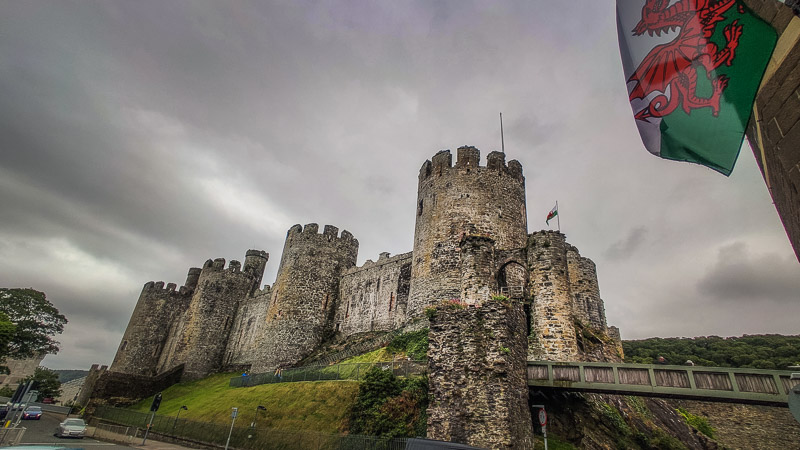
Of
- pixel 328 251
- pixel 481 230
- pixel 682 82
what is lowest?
pixel 682 82

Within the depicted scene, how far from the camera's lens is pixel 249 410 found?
61.5 ft

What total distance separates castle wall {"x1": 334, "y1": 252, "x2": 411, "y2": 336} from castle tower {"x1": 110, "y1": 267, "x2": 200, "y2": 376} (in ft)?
82.5

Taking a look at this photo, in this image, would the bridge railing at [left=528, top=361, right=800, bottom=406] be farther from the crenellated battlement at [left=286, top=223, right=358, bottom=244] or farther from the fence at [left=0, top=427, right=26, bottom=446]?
the crenellated battlement at [left=286, top=223, right=358, bottom=244]

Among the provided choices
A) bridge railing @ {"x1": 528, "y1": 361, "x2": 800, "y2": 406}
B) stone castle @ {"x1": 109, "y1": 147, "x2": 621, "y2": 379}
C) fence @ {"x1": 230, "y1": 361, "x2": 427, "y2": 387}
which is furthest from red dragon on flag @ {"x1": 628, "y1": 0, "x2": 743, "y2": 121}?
stone castle @ {"x1": 109, "y1": 147, "x2": 621, "y2": 379}

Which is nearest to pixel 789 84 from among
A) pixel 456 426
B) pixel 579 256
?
pixel 456 426

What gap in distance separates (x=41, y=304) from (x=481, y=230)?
1700 inches

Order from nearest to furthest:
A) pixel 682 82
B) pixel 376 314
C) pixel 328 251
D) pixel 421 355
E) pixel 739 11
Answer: pixel 739 11 < pixel 682 82 < pixel 421 355 < pixel 376 314 < pixel 328 251

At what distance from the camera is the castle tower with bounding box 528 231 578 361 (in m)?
16.3

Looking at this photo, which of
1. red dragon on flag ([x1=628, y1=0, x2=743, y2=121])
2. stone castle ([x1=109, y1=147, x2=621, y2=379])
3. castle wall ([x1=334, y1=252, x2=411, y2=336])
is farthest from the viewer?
castle wall ([x1=334, y1=252, x2=411, y2=336])

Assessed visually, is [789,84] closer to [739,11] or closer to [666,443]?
[739,11]

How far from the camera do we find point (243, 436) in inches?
645

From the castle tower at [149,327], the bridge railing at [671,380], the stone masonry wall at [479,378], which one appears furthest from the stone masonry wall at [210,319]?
the bridge railing at [671,380]

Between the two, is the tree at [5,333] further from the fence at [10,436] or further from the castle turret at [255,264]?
the fence at [10,436]

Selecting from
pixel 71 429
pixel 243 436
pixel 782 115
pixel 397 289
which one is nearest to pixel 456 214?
pixel 397 289
